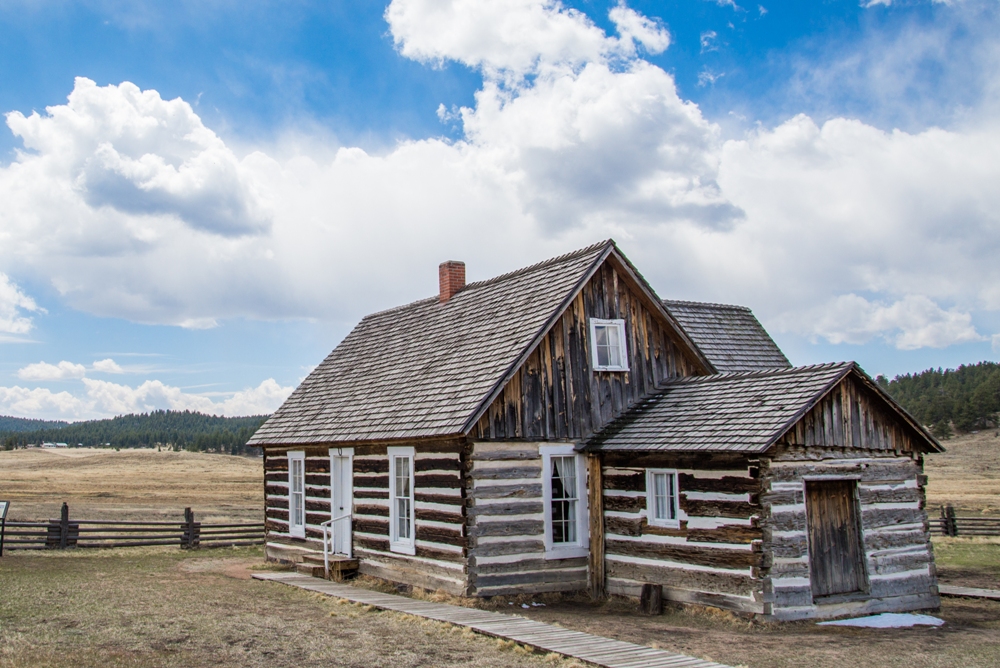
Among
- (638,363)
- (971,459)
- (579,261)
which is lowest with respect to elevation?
(971,459)

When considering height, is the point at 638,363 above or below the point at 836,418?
above

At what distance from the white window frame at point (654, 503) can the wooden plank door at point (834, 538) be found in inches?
77.6

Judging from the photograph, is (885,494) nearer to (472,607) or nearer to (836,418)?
(836,418)

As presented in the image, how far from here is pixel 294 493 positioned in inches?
839

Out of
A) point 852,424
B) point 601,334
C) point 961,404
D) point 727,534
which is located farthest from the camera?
point 961,404

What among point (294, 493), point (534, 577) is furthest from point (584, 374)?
point (294, 493)

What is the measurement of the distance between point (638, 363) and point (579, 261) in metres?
2.32

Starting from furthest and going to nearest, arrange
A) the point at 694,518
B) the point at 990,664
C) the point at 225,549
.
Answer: the point at 225,549, the point at 694,518, the point at 990,664

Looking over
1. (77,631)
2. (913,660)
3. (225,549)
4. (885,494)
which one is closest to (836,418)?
(885,494)

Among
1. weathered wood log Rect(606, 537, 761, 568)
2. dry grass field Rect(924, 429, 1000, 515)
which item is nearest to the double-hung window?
weathered wood log Rect(606, 537, 761, 568)

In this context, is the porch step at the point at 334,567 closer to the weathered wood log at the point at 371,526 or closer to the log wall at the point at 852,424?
the weathered wood log at the point at 371,526

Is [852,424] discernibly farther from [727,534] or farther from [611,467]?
[611,467]

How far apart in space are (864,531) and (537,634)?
19.2 ft

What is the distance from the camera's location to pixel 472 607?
14.7 meters
